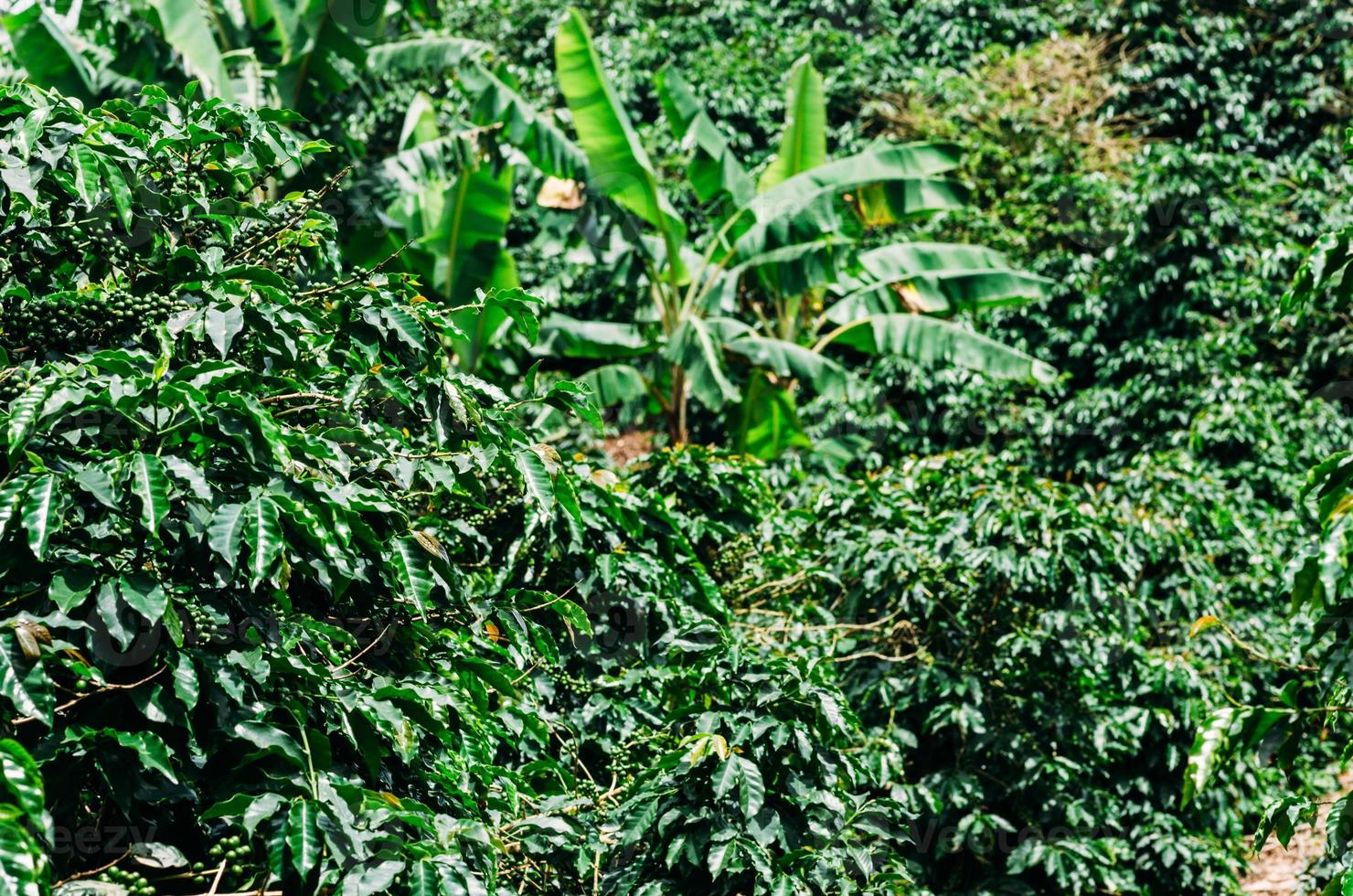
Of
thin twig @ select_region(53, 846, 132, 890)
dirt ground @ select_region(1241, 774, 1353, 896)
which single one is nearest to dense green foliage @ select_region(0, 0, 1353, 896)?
thin twig @ select_region(53, 846, 132, 890)

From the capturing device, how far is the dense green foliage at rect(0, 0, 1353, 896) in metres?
2.25

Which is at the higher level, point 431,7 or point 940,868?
point 431,7

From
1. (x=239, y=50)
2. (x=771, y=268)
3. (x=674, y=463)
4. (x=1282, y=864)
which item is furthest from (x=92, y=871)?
(x=771, y=268)

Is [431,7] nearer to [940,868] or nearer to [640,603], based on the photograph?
[640,603]

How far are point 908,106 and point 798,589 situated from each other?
27.3 ft

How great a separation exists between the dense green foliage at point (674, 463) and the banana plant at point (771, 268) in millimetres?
39

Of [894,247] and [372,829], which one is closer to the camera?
[372,829]

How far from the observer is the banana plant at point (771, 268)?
8079 millimetres

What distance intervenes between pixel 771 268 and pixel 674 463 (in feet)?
12.9

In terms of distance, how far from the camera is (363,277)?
9.75ft

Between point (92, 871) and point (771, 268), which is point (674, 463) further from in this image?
point (771, 268)

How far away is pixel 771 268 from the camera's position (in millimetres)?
8633

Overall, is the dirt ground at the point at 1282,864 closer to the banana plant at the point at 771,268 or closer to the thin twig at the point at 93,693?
the banana plant at the point at 771,268

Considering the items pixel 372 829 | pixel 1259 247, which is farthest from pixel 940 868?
pixel 1259 247
